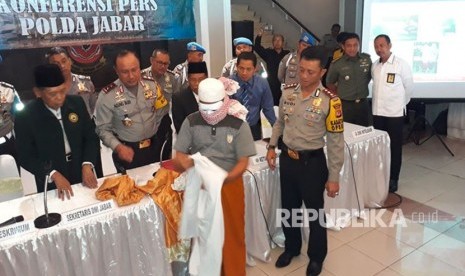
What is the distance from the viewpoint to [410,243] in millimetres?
2822

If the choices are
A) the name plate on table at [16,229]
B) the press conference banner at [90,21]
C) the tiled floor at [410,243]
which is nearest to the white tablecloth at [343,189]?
the tiled floor at [410,243]

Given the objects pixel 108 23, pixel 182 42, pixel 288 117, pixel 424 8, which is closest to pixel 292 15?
pixel 182 42

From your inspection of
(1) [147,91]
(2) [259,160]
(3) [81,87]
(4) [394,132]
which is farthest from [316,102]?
(3) [81,87]

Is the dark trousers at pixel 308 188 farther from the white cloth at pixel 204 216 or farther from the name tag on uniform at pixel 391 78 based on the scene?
the name tag on uniform at pixel 391 78

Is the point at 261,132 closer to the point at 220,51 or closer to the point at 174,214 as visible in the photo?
the point at 174,214

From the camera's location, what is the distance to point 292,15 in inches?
325

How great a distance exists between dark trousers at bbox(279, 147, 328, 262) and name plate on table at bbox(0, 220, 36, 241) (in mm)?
1407

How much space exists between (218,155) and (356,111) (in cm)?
218

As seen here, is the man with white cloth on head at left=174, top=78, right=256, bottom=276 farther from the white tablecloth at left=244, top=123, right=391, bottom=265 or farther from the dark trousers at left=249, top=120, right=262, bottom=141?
the dark trousers at left=249, top=120, right=262, bottom=141

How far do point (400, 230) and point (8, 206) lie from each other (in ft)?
8.89

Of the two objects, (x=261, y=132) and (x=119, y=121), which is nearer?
(x=119, y=121)

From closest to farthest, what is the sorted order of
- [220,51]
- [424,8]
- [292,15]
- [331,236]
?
1. [331,236]
2. [424,8]
3. [220,51]
4. [292,15]

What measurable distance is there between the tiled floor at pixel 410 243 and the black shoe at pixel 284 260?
3 cm

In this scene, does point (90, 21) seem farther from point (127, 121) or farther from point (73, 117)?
point (73, 117)
